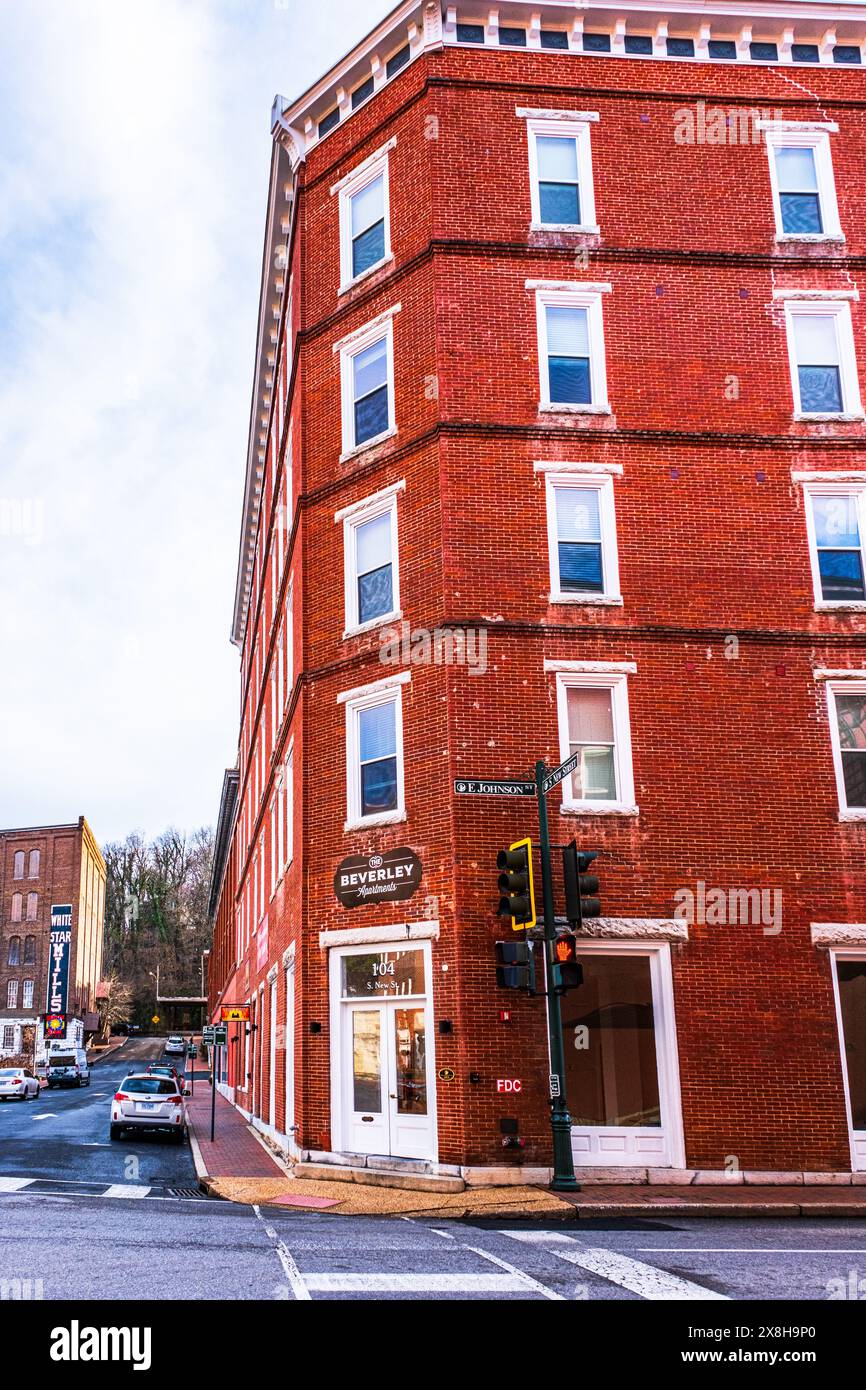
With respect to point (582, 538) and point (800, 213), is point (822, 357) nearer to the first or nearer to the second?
point (800, 213)

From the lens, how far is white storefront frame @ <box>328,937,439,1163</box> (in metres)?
17.5

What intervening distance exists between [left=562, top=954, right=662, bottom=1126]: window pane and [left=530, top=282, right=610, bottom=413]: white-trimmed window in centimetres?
939

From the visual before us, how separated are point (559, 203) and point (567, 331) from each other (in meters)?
2.57

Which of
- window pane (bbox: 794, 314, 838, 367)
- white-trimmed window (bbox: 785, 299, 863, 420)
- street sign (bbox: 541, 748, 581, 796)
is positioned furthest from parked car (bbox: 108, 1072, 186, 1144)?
window pane (bbox: 794, 314, 838, 367)

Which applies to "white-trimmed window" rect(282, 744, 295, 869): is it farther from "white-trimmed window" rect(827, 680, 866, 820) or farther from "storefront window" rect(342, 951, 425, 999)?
"white-trimmed window" rect(827, 680, 866, 820)

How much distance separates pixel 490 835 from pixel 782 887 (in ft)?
15.1

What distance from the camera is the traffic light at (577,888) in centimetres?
1573

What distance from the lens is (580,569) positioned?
20.0m

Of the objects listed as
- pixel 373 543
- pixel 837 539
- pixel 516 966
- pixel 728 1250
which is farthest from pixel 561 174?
pixel 728 1250

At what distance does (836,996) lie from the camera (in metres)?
18.2

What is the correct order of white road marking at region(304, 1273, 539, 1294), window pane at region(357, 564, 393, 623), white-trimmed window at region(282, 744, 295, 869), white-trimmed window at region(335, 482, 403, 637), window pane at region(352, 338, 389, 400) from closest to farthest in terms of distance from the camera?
white road marking at region(304, 1273, 539, 1294) → white-trimmed window at region(335, 482, 403, 637) → window pane at region(357, 564, 393, 623) → window pane at region(352, 338, 389, 400) → white-trimmed window at region(282, 744, 295, 869)

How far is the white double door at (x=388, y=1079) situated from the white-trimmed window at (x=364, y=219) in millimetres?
13182

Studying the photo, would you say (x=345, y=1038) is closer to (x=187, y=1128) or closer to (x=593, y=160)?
(x=187, y=1128)
